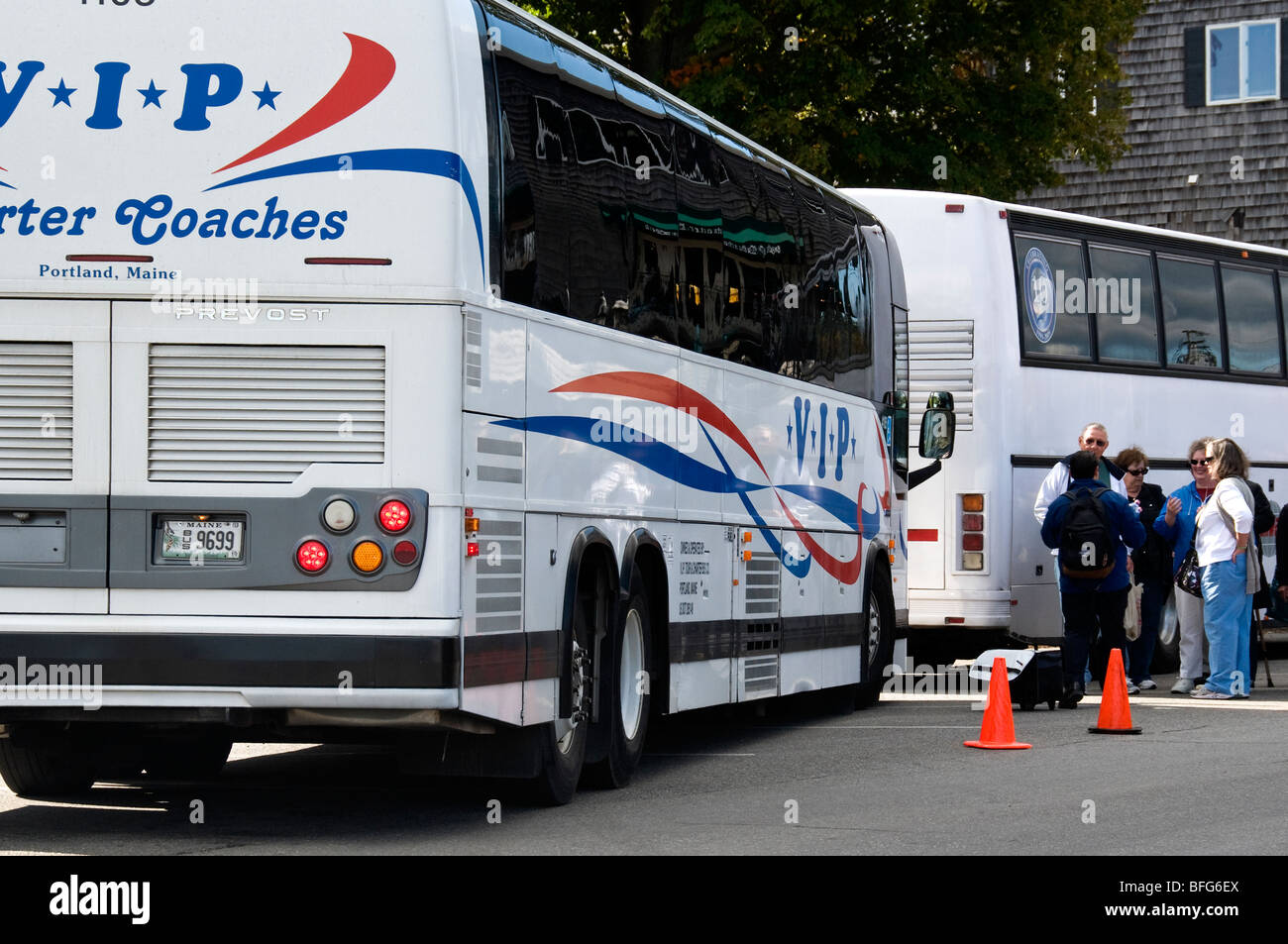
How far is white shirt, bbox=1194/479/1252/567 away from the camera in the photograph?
635 inches

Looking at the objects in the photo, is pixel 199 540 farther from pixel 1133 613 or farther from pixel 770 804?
pixel 1133 613

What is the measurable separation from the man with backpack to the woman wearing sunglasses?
4.53 feet

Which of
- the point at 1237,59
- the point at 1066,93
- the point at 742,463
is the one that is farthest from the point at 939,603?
the point at 1237,59

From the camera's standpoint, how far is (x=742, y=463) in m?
13.1

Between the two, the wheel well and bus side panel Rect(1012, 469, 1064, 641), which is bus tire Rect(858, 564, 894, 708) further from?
the wheel well

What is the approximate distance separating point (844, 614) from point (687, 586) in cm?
385

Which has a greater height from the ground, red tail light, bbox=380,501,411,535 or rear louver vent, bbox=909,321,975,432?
rear louver vent, bbox=909,321,975,432

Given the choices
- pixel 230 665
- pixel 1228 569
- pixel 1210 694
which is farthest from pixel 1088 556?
pixel 230 665

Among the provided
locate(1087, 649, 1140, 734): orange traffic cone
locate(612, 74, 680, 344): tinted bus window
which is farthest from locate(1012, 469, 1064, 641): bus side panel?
locate(612, 74, 680, 344): tinted bus window

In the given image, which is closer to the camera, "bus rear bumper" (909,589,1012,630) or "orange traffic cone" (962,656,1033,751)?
"orange traffic cone" (962,656,1033,751)

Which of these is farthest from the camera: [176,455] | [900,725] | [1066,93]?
[1066,93]

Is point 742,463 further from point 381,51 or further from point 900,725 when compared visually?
point 381,51
